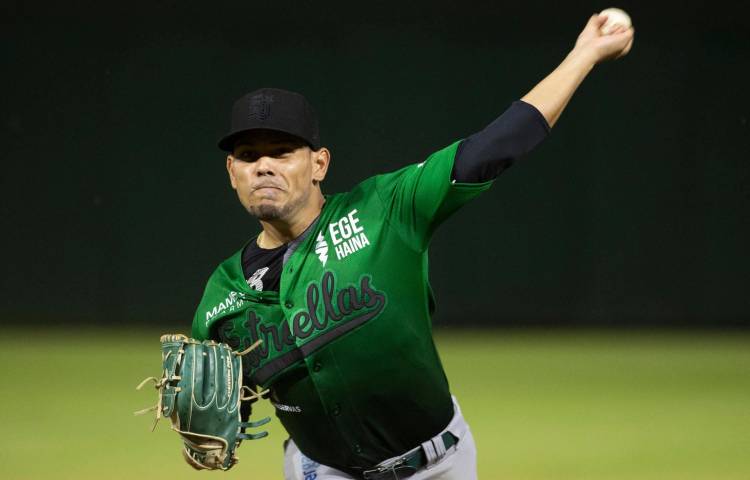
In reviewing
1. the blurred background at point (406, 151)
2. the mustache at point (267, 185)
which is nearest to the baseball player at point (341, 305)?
the mustache at point (267, 185)

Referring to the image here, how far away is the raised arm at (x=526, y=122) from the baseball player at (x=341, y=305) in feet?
0.15

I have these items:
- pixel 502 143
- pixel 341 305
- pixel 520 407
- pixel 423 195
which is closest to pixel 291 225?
pixel 341 305

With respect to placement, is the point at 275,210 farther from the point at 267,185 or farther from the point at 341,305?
the point at 341,305

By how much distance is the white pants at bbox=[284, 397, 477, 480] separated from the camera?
3.63 meters

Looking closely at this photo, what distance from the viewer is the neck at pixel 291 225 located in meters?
3.61

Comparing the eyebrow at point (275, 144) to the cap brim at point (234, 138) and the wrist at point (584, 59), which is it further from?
the wrist at point (584, 59)

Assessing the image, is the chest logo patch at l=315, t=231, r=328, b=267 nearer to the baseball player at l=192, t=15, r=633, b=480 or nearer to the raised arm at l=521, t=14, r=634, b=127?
the baseball player at l=192, t=15, r=633, b=480

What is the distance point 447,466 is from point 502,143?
3.69ft

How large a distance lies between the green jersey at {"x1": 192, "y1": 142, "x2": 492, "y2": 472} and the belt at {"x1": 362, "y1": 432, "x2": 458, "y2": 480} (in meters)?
0.03

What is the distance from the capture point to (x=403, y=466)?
3.59 m

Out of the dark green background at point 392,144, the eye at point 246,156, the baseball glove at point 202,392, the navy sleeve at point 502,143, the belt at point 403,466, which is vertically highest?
the dark green background at point 392,144

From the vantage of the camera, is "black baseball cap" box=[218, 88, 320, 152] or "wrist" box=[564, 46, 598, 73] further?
"black baseball cap" box=[218, 88, 320, 152]

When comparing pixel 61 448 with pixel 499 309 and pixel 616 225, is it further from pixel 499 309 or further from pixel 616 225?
pixel 616 225

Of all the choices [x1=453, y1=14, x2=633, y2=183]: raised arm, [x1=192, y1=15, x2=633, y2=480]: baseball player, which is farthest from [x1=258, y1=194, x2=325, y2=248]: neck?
[x1=453, y1=14, x2=633, y2=183]: raised arm
